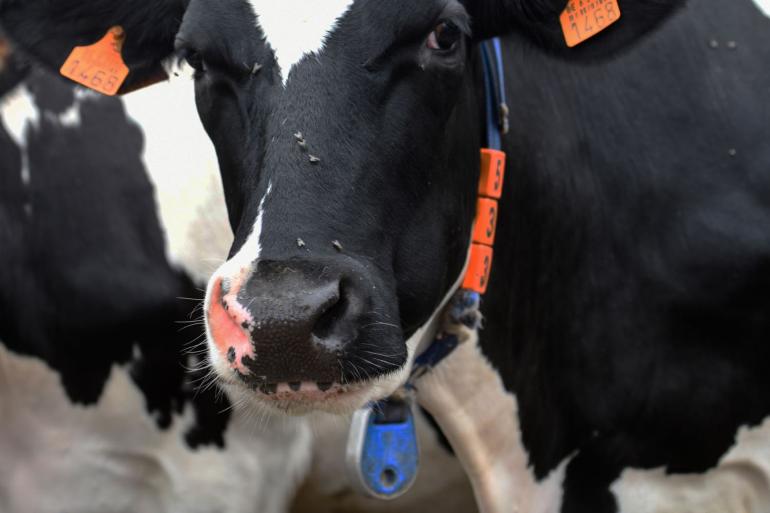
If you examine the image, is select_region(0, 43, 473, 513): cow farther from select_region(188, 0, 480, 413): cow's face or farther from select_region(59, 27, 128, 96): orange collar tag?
select_region(188, 0, 480, 413): cow's face

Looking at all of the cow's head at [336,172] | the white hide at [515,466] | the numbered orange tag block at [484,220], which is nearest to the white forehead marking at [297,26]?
Result: the cow's head at [336,172]

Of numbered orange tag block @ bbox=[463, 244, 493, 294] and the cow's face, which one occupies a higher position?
the cow's face

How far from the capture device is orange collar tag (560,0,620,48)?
224cm

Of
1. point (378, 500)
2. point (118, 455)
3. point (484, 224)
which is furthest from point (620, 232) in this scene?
point (118, 455)

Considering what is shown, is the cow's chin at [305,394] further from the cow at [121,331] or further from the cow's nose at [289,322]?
the cow at [121,331]

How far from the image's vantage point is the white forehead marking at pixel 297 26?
1916mm

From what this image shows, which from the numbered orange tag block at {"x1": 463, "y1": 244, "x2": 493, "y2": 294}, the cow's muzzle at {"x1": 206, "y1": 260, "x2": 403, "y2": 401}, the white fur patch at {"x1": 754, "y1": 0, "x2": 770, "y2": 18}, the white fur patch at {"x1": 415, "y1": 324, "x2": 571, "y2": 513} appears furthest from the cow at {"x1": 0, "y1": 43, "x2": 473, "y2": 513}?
the white fur patch at {"x1": 754, "y1": 0, "x2": 770, "y2": 18}

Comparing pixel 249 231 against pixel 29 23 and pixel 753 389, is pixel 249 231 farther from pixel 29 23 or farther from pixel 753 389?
pixel 753 389

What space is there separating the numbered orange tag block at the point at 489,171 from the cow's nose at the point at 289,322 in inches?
28.7

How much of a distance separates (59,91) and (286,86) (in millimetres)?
1355

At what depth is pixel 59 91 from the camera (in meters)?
3.04

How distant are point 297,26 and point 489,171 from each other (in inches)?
25.1

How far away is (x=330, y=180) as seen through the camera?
184cm

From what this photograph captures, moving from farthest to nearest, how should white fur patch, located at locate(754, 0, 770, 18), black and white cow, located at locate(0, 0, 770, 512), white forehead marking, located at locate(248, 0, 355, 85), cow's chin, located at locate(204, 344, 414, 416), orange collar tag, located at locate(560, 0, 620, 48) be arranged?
white fur patch, located at locate(754, 0, 770, 18)
black and white cow, located at locate(0, 0, 770, 512)
orange collar tag, located at locate(560, 0, 620, 48)
white forehead marking, located at locate(248, 0, 355, 85)
cow's chin, located at locate(204, 344, 414, 416)
